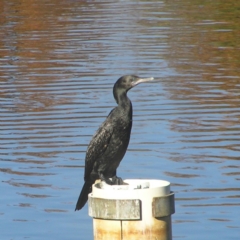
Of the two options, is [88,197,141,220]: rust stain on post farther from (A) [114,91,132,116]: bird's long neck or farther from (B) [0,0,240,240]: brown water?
(B) [0,0,240,240]: brown water

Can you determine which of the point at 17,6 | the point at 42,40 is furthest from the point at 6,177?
the point at 17,6

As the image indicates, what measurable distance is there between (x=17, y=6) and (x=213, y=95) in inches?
617

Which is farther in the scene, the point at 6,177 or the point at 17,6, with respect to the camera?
the point at 17,6

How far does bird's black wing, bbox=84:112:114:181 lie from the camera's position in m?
7.39

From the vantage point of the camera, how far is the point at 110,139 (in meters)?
7.46

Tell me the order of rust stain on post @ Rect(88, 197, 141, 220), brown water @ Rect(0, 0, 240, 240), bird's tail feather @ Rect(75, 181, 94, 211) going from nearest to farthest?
rust stain on post @ Rect(88, 197, 141, 220) → bird's tail feather @ Rect(75, 181, 94, 211) → brown water @ Rect(0, 0, 240, 240)

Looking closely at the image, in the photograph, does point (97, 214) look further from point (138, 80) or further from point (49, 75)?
point (49, 75)

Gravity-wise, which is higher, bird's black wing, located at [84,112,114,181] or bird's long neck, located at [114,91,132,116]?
bird's long neck, located at [114,91,132,116]

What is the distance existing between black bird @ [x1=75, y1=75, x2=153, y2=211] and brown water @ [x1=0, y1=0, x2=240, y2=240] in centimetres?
67

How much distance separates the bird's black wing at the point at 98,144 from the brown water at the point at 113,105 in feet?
2.35

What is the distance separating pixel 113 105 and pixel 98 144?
5.56 meters

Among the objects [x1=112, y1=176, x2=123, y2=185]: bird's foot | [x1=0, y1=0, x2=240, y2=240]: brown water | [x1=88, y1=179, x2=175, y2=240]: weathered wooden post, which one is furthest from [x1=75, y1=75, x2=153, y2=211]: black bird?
[x1=88, y1=179, x2=175, y2=240]: weathered wooden post

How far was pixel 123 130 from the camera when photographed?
7441 mm

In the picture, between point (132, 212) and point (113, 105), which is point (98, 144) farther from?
point (113, 105)
